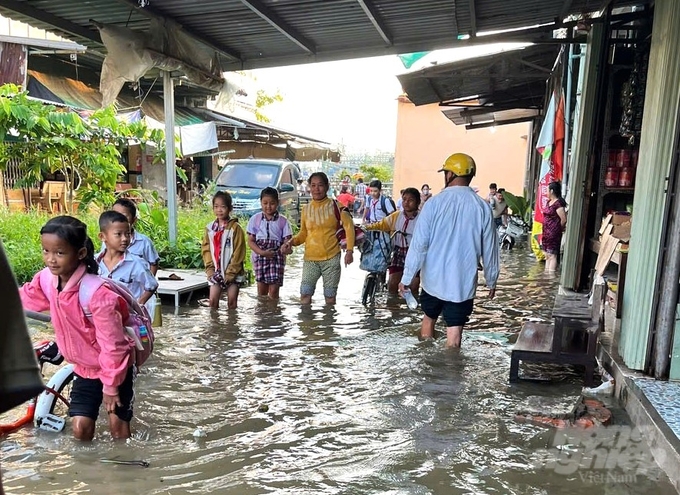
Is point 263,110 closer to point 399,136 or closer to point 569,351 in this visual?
point 399,136

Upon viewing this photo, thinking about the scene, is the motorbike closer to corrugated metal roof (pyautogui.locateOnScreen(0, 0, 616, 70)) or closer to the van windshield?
the van windshield

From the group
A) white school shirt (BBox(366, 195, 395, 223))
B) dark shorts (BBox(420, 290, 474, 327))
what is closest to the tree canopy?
white school shirt (BBox(366, 195, 395, 223))

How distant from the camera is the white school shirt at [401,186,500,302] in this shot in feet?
18.2

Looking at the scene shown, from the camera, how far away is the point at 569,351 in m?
4.76

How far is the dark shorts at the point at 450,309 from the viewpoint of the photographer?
18.4 ft

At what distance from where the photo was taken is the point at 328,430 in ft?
12.7

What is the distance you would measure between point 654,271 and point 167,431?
3.50 meters

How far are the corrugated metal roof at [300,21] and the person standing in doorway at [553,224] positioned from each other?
2872 millimetres

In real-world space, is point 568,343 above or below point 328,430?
above

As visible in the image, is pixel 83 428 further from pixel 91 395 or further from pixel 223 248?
pixel 223 248

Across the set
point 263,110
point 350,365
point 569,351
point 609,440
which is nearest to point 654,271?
point 569,351

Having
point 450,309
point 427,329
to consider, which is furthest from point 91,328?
point 427,329

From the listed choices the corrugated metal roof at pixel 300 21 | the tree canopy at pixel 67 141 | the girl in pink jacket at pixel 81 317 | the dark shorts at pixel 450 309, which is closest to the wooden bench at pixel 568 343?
the dark shorts at pixel 450 309

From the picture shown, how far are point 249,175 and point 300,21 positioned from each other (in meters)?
8.81
